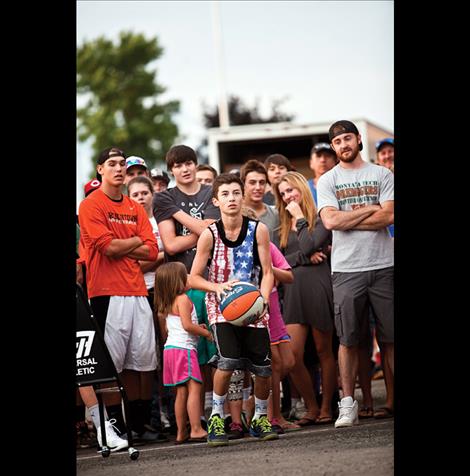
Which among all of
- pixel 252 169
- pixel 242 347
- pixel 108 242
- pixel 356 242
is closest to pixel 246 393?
pixel 242 347

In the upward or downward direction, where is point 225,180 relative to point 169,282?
upward

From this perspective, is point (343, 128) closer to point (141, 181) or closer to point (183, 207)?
point (183, 207)

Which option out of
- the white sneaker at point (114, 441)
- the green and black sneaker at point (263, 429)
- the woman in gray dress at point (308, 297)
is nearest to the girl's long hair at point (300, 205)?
the woman in gray dress at point (308, 297)

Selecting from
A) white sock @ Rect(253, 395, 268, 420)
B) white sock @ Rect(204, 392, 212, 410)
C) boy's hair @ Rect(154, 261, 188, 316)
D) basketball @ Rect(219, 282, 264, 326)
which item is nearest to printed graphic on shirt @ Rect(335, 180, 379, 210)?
basketball @ Rect(219, 282, 264, 326)

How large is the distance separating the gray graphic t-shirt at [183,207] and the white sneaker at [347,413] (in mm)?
1909

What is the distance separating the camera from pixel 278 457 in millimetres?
6164

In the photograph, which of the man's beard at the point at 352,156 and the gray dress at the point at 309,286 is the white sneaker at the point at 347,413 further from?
the man's beard at the point at 352,156

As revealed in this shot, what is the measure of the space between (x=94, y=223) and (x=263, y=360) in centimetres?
178

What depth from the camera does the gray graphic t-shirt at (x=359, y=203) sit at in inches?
308

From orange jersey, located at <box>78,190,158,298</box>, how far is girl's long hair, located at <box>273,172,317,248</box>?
1.30 meters

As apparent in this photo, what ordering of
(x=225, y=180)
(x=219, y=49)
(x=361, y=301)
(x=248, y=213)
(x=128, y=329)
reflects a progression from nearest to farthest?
1. (x=225, y=180)
2. (x=361, y=301)
3. (x=128, y=329)
4. (x=248, y=213)
5. (x=219, y=49)

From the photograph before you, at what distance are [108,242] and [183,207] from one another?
3.31 feet
